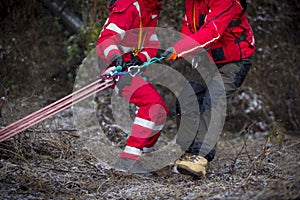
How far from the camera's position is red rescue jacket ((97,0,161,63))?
4.42 metres

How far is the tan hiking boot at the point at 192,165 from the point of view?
415 centimetres

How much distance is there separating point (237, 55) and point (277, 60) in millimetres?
2965

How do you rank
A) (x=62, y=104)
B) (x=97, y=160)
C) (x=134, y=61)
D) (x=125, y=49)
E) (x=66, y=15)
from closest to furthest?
(x=62, y=104)
(x=134, y=61)
(x=125, y=49)
(x=97, y=160)
(x=66, y=15)

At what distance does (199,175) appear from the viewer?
4176 millimetres

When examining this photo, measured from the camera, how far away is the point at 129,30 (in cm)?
452

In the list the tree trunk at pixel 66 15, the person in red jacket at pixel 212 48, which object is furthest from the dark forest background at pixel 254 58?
the person in red jacket at pixel 212 48

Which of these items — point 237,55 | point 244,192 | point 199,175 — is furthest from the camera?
point 237,55

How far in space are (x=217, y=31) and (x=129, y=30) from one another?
0.84 m

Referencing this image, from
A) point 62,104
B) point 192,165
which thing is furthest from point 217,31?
point 62,104

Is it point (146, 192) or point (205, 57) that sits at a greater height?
point (205, 57)

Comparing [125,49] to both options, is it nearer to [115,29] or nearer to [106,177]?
[115,29]

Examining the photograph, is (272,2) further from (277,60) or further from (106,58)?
(106,58)

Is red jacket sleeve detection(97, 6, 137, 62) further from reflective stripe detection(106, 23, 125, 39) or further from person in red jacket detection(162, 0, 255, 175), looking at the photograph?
person in red jacket detection(162, 0, 255, 175)

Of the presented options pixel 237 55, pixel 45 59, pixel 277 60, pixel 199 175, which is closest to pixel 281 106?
pixel 277 60
